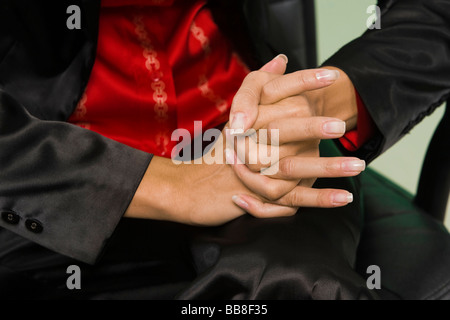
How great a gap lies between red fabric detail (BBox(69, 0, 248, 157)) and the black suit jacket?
44 millimetres

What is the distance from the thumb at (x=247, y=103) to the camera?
62 cm

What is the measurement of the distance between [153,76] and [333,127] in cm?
31

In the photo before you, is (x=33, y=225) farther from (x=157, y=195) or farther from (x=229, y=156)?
(x=229, y=156)

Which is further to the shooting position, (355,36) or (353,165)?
(355,36)

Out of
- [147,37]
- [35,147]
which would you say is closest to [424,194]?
[147,37]

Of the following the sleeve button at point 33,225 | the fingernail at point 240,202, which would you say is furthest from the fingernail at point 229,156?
the sleeve button at point 33,225

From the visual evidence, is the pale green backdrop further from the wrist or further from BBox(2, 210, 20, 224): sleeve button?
BBox(2, 210, 20, 224): sleeve button

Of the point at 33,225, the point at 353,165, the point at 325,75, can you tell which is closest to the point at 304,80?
the point at 325,75

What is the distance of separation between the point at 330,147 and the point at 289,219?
255 mm

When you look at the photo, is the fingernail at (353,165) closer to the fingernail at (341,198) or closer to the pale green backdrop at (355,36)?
the fingernail at (341,198)

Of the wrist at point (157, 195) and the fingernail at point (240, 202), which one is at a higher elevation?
the wrist at point (157, 195)

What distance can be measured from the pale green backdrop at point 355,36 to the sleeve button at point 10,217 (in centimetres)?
92

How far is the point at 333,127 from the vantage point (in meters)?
0.61

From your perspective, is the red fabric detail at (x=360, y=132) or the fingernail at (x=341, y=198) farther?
the red fabric detail at (x=360, y=132)
